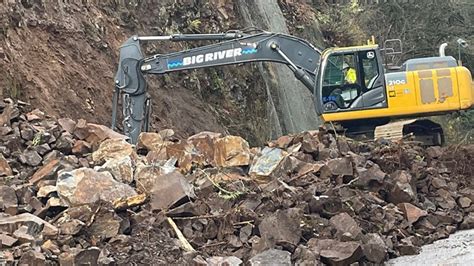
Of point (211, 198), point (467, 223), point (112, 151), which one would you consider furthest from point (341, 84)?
point (211, 198)

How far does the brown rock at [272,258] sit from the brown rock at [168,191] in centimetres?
127

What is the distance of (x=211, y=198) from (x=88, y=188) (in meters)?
1.41

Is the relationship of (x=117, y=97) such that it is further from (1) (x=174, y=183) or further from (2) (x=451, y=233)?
(2) (x=451, y=233)

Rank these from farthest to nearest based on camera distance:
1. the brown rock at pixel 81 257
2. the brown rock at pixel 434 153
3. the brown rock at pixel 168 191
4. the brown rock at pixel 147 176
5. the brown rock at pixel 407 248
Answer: the brown rock at pixel 434 153, the brown rock at pixel 147 176, the brown rock at pixel 407 248, the brown rock at pixel 168 191, the brown rock at pixel 81 257

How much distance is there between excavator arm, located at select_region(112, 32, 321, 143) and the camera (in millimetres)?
12742

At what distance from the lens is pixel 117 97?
12.8m

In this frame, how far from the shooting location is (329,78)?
13.0 meters

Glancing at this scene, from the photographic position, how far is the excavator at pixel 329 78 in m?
12.8

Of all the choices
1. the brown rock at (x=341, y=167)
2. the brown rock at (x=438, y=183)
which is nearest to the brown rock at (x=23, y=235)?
the brown rock at (x=341, y=167)

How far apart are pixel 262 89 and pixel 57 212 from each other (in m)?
11.3

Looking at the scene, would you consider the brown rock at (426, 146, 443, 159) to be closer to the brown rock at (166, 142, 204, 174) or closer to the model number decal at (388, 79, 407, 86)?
the model number decal at (388, 79, 407, 86)

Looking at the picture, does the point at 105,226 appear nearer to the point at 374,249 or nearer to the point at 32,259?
the point at 32,259

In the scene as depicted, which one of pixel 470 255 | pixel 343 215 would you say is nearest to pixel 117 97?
pixel 343 215

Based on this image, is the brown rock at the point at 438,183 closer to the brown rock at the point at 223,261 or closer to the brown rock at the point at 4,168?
the brown rock at the point at 223,261
